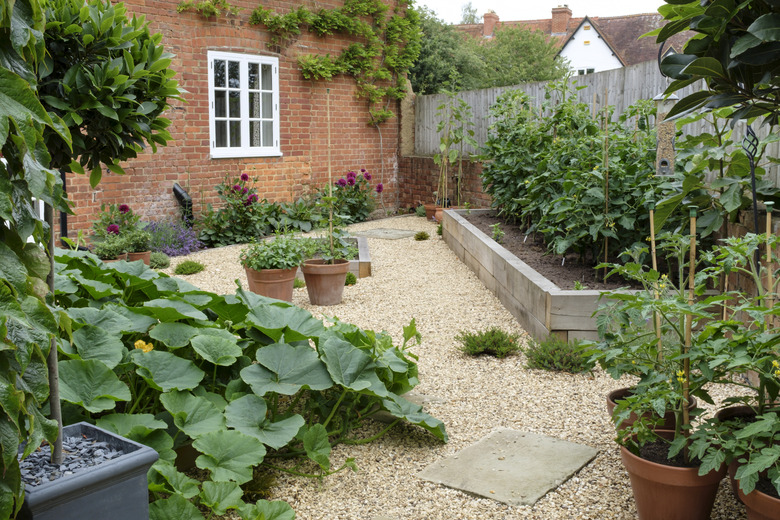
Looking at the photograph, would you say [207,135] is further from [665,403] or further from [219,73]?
[665,403]

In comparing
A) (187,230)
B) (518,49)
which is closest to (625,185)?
(187,230)

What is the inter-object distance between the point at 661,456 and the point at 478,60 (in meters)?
17.6

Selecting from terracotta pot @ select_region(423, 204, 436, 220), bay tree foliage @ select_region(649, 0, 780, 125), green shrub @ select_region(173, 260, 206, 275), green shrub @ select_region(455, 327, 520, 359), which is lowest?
green shrub @ select_region(455, 327, 520, 359)

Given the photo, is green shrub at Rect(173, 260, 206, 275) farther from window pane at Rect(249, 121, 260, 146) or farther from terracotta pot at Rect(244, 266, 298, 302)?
window pane at Rect(249, 121, 260, 146)

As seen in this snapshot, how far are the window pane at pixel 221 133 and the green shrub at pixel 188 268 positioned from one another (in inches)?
116

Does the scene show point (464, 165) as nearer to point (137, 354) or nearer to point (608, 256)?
point (608, 256)

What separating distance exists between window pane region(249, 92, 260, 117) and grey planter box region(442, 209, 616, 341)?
14.2 feet

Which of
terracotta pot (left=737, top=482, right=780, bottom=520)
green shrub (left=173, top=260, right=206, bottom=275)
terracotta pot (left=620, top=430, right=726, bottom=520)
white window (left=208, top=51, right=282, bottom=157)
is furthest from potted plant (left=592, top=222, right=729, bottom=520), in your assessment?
white window (left=208, top=51, right=282, bottom=157)

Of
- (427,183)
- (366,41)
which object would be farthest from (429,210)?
(366,41)

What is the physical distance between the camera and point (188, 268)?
23.3 ft

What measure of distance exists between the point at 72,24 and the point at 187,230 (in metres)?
6.58

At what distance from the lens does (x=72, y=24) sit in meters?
2.49

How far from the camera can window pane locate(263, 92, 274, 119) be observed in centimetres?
1019

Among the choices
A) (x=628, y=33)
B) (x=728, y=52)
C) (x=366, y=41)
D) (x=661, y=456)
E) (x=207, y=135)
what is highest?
(x=628, y=33)
